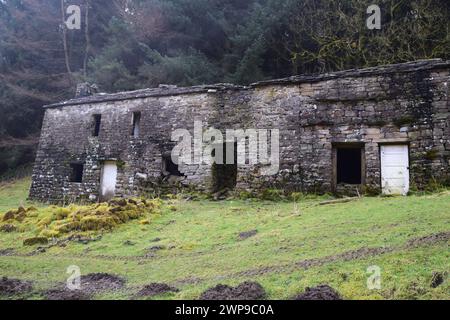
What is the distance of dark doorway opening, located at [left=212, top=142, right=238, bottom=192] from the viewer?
42.3ft

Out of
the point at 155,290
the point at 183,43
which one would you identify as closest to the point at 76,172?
the point at 183,43

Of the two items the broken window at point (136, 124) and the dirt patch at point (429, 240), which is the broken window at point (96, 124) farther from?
the dirt patch at point (429, 240)

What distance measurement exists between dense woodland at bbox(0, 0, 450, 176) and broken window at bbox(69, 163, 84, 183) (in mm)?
7103

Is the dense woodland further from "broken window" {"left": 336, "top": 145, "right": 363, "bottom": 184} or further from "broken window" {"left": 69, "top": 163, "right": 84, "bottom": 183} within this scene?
"broken window" {"left": 69, "top": 163, "right": 84, "bottom": 183}

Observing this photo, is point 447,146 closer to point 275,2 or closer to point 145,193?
point 145,193

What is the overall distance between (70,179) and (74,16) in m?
15.6

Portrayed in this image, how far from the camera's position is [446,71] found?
33.8 ft

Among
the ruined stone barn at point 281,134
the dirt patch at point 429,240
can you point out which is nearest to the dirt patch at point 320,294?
the dirt patch at point 429,240

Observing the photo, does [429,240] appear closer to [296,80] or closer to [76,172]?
[296,80]

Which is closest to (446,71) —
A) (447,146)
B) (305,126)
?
(447,146)

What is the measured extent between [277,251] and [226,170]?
725cm

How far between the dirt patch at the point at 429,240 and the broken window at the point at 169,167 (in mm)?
9367

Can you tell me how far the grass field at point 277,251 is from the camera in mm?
4738

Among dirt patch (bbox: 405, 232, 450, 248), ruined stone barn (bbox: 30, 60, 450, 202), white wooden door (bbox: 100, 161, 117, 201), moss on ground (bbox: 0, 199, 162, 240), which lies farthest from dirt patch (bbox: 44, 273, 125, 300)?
white wooden door (bbox: 100, 161, 117, 201)
